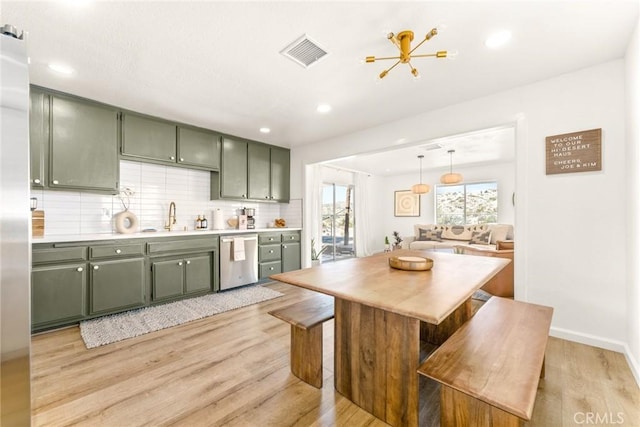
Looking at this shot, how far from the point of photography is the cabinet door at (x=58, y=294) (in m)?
2.42

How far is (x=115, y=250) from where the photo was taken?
2.86 meters

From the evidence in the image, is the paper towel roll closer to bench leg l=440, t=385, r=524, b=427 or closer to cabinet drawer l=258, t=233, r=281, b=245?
cabinet drawer l=258, t=233, r=281, b=245

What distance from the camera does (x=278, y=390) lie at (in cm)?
172

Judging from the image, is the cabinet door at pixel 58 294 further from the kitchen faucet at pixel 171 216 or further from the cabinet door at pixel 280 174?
the cabinet door at pixel 280 174

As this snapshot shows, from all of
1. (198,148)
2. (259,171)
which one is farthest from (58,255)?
(259,171)

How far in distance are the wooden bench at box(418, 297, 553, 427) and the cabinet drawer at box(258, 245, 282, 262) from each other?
320cm

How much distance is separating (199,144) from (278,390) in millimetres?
3329

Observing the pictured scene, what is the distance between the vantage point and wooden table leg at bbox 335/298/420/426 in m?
1.36

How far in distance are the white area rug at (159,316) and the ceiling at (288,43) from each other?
2340 millimetres

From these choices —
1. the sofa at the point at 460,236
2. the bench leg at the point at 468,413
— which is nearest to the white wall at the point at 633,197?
the bench leg at the point at 468,413

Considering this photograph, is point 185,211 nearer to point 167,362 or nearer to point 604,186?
point 167,362

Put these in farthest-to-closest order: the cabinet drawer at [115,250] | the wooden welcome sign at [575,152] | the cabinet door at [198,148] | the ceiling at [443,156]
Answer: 1. the ceiling at [443,156]
2. the cabinet door at [198,148]
3. the cabinet drawer at [115,250]
4. the wooden welcome sign at [575,152]

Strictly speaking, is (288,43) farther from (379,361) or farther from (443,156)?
(443,156)

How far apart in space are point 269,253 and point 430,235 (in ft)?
14.3
